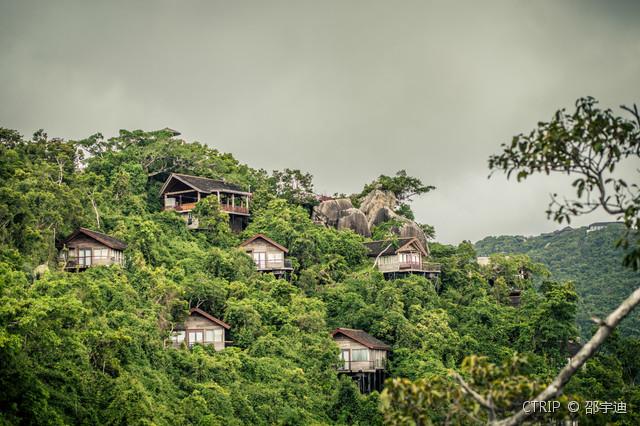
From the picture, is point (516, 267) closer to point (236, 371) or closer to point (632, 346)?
point (632, 346)

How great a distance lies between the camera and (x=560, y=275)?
73.3m

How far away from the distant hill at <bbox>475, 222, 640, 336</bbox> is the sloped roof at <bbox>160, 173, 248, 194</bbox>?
2598cm

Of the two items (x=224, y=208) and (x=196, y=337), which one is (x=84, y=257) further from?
(x=224, y=208)

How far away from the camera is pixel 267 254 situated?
4291cm

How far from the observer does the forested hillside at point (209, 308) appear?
25141mm

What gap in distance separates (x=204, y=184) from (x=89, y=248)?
11.8m

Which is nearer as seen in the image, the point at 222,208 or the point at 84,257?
the point at 84,257

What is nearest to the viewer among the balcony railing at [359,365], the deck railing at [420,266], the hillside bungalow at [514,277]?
the balcony railing at [359,365]

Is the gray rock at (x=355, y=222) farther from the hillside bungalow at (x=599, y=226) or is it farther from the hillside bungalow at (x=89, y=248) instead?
the hillside bungalow at (x=599, y=226)

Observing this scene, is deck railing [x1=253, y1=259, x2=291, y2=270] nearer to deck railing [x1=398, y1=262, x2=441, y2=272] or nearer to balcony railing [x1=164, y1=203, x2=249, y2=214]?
balcony railing [x1=164, y1=203, x2=249, y2=214]

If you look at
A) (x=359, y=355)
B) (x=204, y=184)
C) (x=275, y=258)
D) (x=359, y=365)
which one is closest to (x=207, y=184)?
(x=204, y=184)

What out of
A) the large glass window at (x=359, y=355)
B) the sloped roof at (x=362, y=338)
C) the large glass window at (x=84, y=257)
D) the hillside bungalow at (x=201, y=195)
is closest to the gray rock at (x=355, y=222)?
the hillside bungalow at (x=201, y=195)

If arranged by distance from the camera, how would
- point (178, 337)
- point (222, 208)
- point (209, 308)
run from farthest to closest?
point (222, 208) < point (209, 308) < point (178, 337)

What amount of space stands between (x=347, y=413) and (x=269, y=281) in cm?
898
